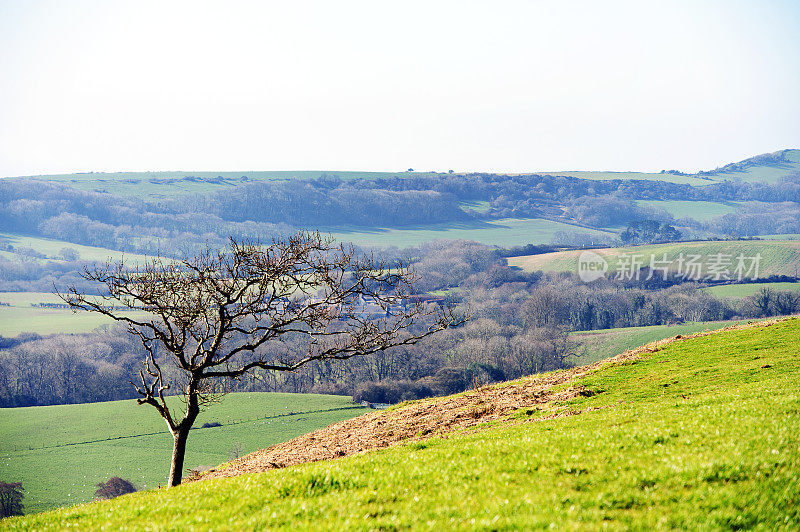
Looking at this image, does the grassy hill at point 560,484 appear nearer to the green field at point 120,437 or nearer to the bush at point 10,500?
the bush at point 10,500

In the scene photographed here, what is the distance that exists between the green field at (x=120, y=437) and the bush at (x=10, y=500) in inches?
155

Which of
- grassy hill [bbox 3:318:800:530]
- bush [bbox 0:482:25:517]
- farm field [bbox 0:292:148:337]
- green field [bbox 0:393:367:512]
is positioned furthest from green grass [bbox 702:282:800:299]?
farm field [bbox 0:292:148:337]

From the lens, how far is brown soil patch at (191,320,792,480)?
74.0 ft

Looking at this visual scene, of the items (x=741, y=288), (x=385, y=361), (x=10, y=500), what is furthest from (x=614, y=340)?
(x=10, y=500)

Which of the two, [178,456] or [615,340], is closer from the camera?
[178,456]

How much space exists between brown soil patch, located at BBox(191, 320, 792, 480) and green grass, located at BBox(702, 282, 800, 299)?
562 ft

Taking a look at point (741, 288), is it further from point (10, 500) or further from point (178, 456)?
point (178, 456)

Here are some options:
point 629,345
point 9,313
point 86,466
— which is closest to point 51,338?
point 9,313

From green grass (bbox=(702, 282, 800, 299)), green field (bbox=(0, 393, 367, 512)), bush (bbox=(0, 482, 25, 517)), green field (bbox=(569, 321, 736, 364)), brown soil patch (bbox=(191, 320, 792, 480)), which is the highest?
brown soil patch (bbox=(191, 320, 792, 480))

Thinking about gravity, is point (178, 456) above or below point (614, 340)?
above

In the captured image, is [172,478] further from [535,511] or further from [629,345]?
[629,345]

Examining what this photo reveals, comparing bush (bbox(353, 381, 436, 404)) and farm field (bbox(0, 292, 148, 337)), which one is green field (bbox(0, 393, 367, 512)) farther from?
farm field (bbox(0, 292, 148, 337))

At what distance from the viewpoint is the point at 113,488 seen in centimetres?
8150

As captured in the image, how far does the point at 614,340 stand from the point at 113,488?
12093cm
